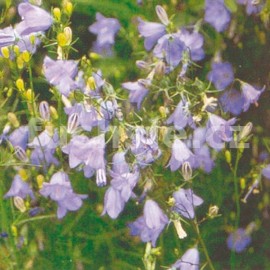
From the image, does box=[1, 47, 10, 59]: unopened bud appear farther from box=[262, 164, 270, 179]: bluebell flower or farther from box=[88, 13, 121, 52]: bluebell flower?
box=[262, 164, 270, 179]: bluebell flower

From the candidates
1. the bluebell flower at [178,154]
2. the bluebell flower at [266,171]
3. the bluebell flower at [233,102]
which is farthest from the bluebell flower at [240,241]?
the bluebell flower at [178,154]

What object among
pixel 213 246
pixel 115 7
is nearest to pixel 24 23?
pixel 115 7

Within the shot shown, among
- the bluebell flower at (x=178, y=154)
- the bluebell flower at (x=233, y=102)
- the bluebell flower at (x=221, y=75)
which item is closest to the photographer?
the bluebell flower at (x=178, y=154)

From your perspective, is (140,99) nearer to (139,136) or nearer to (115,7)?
(139,136)

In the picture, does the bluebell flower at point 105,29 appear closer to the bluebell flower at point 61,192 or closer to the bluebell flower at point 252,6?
the bluebell flower at point 252,6

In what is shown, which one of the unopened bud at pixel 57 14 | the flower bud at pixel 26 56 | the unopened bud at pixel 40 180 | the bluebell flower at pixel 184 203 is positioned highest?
the unopened bud at pixel 57 14

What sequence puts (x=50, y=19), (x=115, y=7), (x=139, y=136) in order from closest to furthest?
(x=139, y=136) → (x=50, y=19) → (x=115, y=7)

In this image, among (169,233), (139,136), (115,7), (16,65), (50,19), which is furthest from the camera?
(115,7)
